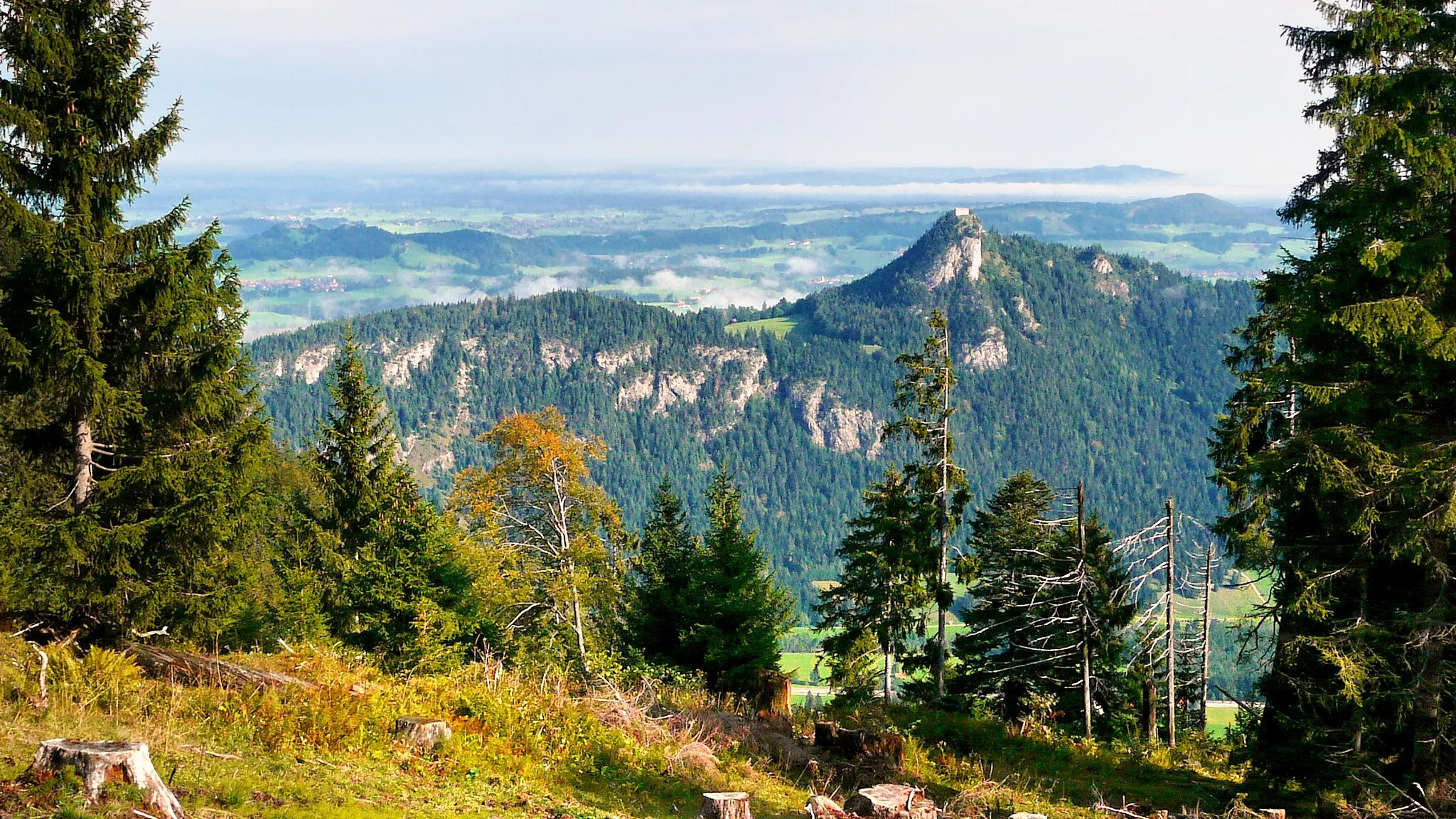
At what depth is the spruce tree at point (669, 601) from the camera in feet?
99.3

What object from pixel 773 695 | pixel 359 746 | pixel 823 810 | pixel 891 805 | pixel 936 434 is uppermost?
pixel 936 434

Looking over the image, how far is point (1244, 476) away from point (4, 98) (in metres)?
21.4

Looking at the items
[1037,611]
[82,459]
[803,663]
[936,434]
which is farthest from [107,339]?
[803,663]

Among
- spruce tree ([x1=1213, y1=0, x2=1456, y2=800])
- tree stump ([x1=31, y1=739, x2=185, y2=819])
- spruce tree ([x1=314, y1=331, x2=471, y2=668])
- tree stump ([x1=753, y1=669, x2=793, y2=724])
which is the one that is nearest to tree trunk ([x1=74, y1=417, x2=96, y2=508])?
tree stump ([x1=31, y1=739, x2=185, y2=819])

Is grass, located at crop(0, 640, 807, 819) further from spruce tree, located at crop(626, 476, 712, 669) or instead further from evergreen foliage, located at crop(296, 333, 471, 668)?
spruce tree, located at crop(626, 476, 712, 669)

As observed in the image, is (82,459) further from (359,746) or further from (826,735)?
(826,735)

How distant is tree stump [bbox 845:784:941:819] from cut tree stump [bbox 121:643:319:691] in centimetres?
690

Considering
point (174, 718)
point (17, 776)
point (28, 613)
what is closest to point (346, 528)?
point (28, 613)

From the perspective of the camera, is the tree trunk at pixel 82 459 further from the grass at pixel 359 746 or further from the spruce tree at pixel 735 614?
the spruce tree at pixel 735 614

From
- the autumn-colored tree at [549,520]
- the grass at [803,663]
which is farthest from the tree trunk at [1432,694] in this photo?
the grass at [803,663]

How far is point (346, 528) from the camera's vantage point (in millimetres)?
32000

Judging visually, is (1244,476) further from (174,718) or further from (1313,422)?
(174,718)

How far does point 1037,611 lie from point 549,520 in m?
17.0

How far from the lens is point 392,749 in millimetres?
11258
